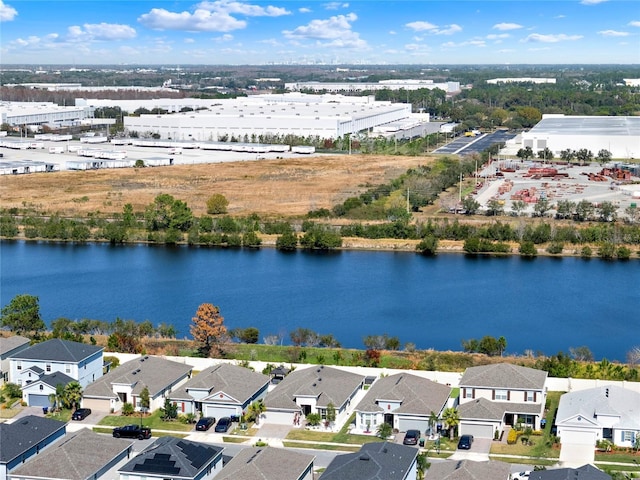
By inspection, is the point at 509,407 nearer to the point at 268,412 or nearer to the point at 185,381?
the point at 268,412

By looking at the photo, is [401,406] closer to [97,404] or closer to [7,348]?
[97,404]

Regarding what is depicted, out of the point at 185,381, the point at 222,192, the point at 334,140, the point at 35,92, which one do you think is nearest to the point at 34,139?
the point at 334,140

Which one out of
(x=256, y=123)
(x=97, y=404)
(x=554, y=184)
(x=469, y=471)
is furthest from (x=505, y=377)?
(x=256, y=123)

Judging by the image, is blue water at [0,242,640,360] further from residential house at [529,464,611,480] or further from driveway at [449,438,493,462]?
residential house at [529,464,611,480]

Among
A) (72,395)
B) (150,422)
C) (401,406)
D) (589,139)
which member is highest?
(589,139)

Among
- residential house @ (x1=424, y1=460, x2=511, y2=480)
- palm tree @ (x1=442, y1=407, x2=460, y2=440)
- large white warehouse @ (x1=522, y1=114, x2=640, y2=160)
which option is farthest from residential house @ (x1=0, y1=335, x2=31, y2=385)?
large white warehouse @ (x1=522, y1=114, x2=640, y2=160)

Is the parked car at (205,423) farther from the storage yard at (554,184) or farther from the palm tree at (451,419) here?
the storage yard at (554,184)
